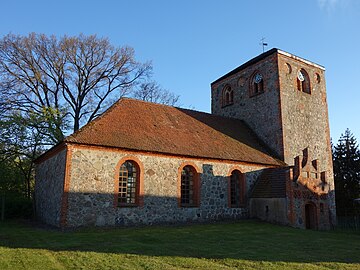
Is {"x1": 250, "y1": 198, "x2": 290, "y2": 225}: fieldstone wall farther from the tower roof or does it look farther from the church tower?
the tower roof

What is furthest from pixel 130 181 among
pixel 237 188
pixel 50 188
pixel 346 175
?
pixel 346 175

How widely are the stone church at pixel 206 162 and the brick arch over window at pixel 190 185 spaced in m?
0.05

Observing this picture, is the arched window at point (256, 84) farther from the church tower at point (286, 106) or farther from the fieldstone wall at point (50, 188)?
the fieldstone wall at point (50, 188)

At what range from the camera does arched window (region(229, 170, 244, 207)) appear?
19.0m

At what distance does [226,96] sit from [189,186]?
1197 centimetres

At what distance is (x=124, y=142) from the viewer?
1548cm

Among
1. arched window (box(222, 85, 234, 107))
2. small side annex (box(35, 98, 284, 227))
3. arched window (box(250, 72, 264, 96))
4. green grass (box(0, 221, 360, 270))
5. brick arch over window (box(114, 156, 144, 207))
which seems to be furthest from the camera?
arched window (box(222, 85, 234, 107))

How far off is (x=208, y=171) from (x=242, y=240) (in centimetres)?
658

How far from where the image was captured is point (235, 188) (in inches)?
758

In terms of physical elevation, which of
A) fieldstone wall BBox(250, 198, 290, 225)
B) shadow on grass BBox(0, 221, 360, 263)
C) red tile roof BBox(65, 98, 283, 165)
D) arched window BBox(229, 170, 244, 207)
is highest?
red tile roof BBox(65, 98, 283, 165)

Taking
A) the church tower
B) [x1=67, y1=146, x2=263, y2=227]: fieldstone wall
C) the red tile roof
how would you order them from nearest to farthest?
[x1=67, y1=146, x2=263, y2=227]: fieldstone wall
the red tile roof
the church tower

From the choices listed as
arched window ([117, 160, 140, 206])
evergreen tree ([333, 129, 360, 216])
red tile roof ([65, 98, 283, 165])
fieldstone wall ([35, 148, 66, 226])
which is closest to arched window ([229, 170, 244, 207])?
red tile roof ([65, 98, 283, 165])

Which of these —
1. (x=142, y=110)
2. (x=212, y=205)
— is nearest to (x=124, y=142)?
(x=142, y=110)

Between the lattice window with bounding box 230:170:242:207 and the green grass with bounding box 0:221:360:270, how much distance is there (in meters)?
6.07
